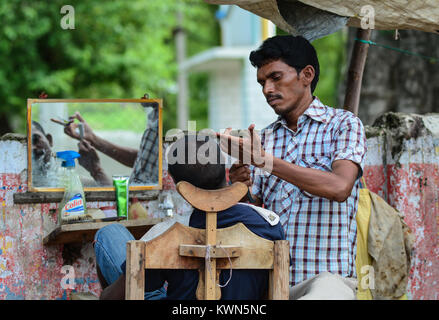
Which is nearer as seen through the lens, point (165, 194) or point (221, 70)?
point (165, 194)

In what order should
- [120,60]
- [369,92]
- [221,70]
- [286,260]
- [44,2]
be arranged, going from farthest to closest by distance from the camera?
[221,70], [120,60], [44,2], [369,92], [286,260]

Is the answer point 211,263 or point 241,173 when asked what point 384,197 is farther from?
point 211,263

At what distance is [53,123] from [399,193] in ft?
6.59

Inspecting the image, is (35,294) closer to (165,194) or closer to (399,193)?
(165,194)

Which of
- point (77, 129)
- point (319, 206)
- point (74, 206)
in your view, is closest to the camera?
point (319, 206)

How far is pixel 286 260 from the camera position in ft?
6.57

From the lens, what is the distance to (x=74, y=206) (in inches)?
116

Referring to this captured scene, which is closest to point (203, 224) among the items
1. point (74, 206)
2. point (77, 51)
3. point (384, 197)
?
point (74, 206)

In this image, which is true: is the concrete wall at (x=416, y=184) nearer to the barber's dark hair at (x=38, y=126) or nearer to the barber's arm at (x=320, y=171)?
the barber's arm at (x=320, y=171)

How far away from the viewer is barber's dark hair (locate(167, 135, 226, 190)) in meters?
2.07

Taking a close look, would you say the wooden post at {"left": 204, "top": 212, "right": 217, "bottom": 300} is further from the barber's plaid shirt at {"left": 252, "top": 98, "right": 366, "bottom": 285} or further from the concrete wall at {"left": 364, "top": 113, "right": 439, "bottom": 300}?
the concrete wall at {"left": 364, "top": 113, "right": 439, "bottom": 300}

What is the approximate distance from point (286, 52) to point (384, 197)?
138 centimetres

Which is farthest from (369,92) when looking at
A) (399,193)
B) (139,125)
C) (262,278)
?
(262,278)

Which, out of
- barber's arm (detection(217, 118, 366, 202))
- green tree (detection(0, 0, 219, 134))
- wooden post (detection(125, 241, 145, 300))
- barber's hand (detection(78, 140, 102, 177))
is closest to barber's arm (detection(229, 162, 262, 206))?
barber's arm (detection(217, 118, 366, 202))
